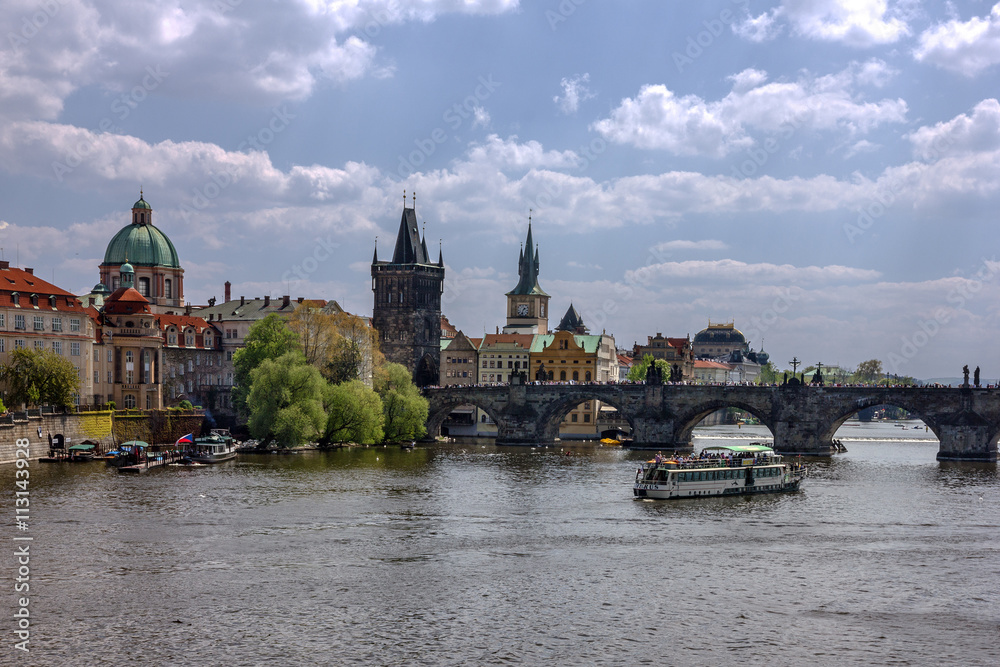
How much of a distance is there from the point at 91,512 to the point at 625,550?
1245 inches

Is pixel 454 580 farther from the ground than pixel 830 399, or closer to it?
closer to it

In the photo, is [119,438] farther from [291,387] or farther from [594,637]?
[594,637]

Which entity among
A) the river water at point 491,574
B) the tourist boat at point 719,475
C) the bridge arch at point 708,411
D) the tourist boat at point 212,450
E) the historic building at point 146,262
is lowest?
the river water at point 491,574

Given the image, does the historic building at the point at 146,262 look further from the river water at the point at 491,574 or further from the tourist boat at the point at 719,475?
the tourist boat at the point at 719,475

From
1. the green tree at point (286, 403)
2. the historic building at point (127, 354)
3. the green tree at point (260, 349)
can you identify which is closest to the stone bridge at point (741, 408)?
the green tree at point (260, 349)

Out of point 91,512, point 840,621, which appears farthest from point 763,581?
point 91,512

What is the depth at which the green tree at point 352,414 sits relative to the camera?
389ft

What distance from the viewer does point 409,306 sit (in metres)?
178

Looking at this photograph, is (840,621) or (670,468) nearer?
(840,621)

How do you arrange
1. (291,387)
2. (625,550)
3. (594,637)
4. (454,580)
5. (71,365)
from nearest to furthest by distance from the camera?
(594,637), (454,580), (625,550), (71,365), (291,387)

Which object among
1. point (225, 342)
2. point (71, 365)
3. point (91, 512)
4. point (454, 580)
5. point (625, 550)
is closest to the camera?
point (454, 580)

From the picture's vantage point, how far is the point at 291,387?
113688 mm

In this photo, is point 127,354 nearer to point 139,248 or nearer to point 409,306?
point 139,248

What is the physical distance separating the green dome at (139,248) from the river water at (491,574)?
78.1 metres
